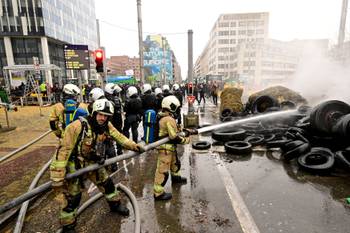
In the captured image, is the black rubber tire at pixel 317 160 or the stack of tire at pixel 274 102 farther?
the stack of tire at pixel 274 102

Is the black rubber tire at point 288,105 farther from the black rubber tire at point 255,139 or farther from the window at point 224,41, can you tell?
the window at point 224,41

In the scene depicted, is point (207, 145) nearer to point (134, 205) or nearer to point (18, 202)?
point (134, 205)

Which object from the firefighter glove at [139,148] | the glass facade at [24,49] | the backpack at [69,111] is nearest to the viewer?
the firefighter glove at [139,148]

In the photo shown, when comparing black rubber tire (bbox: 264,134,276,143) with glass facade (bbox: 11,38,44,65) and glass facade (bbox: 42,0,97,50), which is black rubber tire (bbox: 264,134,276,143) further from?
glass facade (bbox: 11,38,44,65)

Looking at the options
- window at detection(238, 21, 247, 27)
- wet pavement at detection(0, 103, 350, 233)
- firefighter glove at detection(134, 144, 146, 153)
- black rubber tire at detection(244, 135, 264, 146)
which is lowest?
wet pavement at detection(0, 103, 350, 233)

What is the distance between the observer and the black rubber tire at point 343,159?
440 cm

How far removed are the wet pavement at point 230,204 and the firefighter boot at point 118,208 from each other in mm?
77

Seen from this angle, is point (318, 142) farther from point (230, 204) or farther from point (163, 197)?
point (163, 197)

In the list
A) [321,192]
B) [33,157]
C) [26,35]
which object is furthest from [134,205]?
[26,35]

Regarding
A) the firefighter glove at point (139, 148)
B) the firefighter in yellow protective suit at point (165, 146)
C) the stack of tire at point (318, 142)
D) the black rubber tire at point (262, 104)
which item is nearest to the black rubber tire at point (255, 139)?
the stack of tire at point (318, 142)

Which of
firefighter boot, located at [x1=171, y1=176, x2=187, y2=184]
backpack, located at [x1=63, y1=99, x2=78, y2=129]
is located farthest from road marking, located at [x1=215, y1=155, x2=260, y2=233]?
backpack, located at [x1=63, y1=99, x2=78, y2=129]

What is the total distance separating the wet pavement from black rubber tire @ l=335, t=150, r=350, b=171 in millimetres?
A: 203

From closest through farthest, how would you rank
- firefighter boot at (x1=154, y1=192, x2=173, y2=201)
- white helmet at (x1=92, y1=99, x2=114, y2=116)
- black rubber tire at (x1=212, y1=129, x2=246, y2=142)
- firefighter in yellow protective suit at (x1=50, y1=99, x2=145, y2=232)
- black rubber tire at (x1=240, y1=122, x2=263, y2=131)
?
firefighter in yellow protective suit at (x1=50, y1=99, x2=145, y2=232) → white helmet at (x1=92, y1=99, x2=114, y2=116) → firefighter boot at (x1=154, y1=192, x2=173, y2=201) → black rubber tire at (x1=212, y1=129, x2=246, y2=142) → black rubber tire at (x1=240, y1=122, x2=263, y2=131)

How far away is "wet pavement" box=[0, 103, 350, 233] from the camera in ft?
10.4
